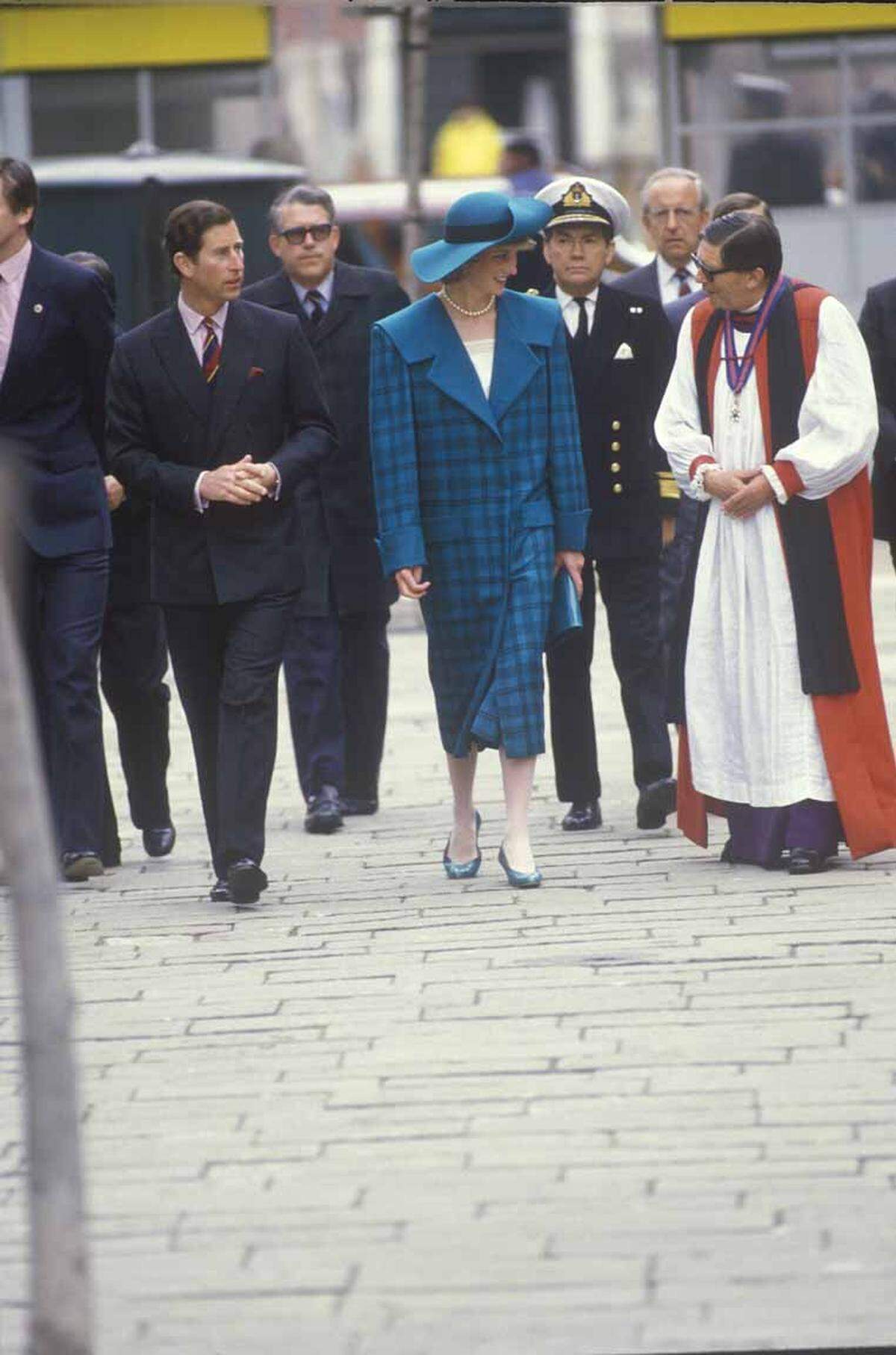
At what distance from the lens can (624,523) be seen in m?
9.77

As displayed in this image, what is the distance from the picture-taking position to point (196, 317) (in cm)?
862

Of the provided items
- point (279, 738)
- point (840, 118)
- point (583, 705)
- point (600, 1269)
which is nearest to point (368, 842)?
point (583, 705)

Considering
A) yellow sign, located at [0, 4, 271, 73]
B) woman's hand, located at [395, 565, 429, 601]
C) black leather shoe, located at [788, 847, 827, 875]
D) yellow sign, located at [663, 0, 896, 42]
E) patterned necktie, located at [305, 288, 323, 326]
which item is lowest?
black leather shoe, located at [788, 847, 827, 875]

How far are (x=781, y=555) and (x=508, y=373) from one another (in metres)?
0.92

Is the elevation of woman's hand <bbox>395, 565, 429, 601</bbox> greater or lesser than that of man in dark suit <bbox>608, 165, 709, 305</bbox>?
lesser

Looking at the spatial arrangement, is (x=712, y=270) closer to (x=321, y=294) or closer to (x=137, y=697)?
(x=321, y=294)

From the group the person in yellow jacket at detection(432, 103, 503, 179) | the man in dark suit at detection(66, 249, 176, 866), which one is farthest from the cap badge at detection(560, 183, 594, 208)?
the person in yellow jacket at detection(432, 103, 503, 179)

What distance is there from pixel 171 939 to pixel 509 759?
112 cm

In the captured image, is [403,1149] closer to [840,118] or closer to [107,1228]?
[107,1228]

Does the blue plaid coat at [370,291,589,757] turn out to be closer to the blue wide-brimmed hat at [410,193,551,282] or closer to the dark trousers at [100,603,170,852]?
the blue wide-brimmed hat at [410,193,551,282]

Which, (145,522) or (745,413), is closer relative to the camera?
(745,413)

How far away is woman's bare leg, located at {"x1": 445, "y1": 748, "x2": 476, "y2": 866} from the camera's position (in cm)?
876

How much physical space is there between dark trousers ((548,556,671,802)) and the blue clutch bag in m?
0.78

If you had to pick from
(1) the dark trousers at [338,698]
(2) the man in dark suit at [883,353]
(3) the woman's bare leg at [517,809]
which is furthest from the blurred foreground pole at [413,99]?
(3) the woman's bare leg at [517,809]
